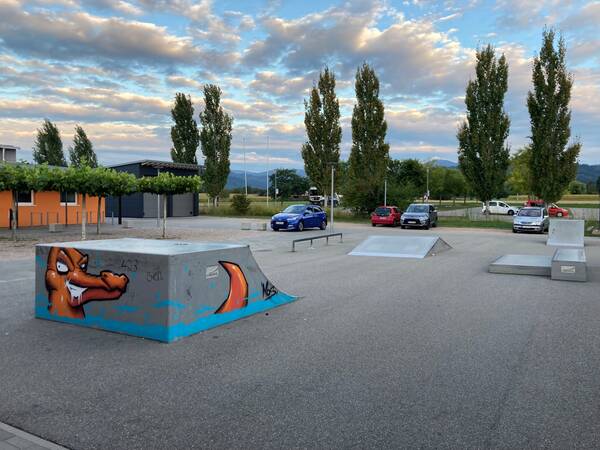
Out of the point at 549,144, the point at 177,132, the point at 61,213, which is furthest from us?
the point at 177,132

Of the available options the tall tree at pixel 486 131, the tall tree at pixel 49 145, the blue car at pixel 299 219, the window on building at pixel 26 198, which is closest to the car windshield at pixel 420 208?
the blue car at pixel 299 219

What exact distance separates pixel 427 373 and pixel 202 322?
2911 mm

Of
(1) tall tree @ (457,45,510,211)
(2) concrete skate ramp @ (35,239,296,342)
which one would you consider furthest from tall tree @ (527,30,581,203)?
(2) concrete skate ramp @ (35,239,296,342)

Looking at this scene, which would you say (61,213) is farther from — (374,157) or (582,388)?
(582,388)

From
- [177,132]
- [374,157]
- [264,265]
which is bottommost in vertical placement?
[264,265]

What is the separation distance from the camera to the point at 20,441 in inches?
133

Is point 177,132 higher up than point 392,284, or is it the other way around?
point 177,132

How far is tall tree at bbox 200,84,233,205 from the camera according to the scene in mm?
53594

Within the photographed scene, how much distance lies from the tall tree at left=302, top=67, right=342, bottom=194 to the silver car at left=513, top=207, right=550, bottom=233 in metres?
19.2

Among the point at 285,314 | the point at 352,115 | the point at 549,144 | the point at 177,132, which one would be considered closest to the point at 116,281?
the point at 285,314

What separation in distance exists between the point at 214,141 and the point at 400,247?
135ft

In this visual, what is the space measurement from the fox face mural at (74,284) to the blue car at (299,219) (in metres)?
20.5

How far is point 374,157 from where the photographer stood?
136ft

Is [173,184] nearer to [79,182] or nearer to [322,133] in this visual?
[79,182]
